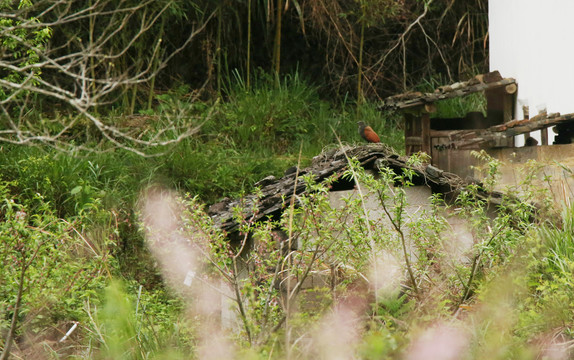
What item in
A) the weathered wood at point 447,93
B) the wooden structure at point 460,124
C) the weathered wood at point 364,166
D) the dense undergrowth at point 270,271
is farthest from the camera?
the weathered wood at point 447,93

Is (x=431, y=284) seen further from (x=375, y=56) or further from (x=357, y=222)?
(x=375, y=56)

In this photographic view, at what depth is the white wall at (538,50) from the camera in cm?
684

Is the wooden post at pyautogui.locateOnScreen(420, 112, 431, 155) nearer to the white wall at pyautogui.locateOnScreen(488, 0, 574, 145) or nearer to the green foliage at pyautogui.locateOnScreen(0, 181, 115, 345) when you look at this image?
the white wall at pyautogui.locateOnScreen(488, 0, 574, 145)

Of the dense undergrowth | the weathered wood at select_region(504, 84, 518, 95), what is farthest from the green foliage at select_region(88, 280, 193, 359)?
the weathered wood at select_region(504, 84, 518, 95)

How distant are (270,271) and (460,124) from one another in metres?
4.28

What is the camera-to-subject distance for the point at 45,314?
17.2 feet

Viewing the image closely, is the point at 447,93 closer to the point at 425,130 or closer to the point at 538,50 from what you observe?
the point at 425,130

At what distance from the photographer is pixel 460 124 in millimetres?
8562

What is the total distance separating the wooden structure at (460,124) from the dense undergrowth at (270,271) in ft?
3.53

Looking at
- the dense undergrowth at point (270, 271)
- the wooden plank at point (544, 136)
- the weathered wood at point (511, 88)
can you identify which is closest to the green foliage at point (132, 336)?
the dense undergrowth at point (270, 271)

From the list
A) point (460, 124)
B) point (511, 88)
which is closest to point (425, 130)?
point (460, 124)

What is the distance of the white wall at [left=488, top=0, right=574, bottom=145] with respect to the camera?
22.5ft

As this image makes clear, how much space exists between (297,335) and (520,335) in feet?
3.88

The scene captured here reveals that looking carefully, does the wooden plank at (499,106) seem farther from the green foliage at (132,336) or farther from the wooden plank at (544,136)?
the green foliage at (132,336)
